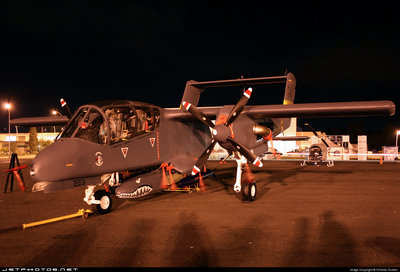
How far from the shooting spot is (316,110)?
33.5ft

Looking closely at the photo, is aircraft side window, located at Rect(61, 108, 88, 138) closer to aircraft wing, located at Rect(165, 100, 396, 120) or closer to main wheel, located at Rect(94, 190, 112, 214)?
main wheel, located at Rect(94, 190, 112, 214)

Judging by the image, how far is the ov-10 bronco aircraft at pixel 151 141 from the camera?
7668 mm

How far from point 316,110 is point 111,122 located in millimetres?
6794

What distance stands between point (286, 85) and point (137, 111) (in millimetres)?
8069

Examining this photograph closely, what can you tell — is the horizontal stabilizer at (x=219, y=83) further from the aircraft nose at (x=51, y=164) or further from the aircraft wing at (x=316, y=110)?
the aircraft nose at (x=51, y=164)

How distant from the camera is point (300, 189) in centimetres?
1323

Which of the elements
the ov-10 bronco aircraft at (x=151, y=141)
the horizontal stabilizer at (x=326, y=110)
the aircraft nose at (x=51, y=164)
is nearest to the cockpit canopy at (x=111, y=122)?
the ov-10 bronco aircraft at (x=151, y=141)

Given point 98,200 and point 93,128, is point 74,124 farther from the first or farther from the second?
point 98,200

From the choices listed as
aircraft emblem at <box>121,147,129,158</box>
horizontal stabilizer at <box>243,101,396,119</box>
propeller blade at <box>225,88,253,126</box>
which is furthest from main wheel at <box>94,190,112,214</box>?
horizontal stabilizer at <box>243,101,396,119</box>

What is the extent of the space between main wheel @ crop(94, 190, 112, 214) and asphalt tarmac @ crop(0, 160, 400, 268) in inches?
8.7

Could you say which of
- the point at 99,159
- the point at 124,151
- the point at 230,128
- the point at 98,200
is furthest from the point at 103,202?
the point at 230,128

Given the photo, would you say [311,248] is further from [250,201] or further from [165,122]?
[165,122]

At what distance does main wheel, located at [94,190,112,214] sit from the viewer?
8.64 meters

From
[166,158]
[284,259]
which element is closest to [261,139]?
[166,158]
